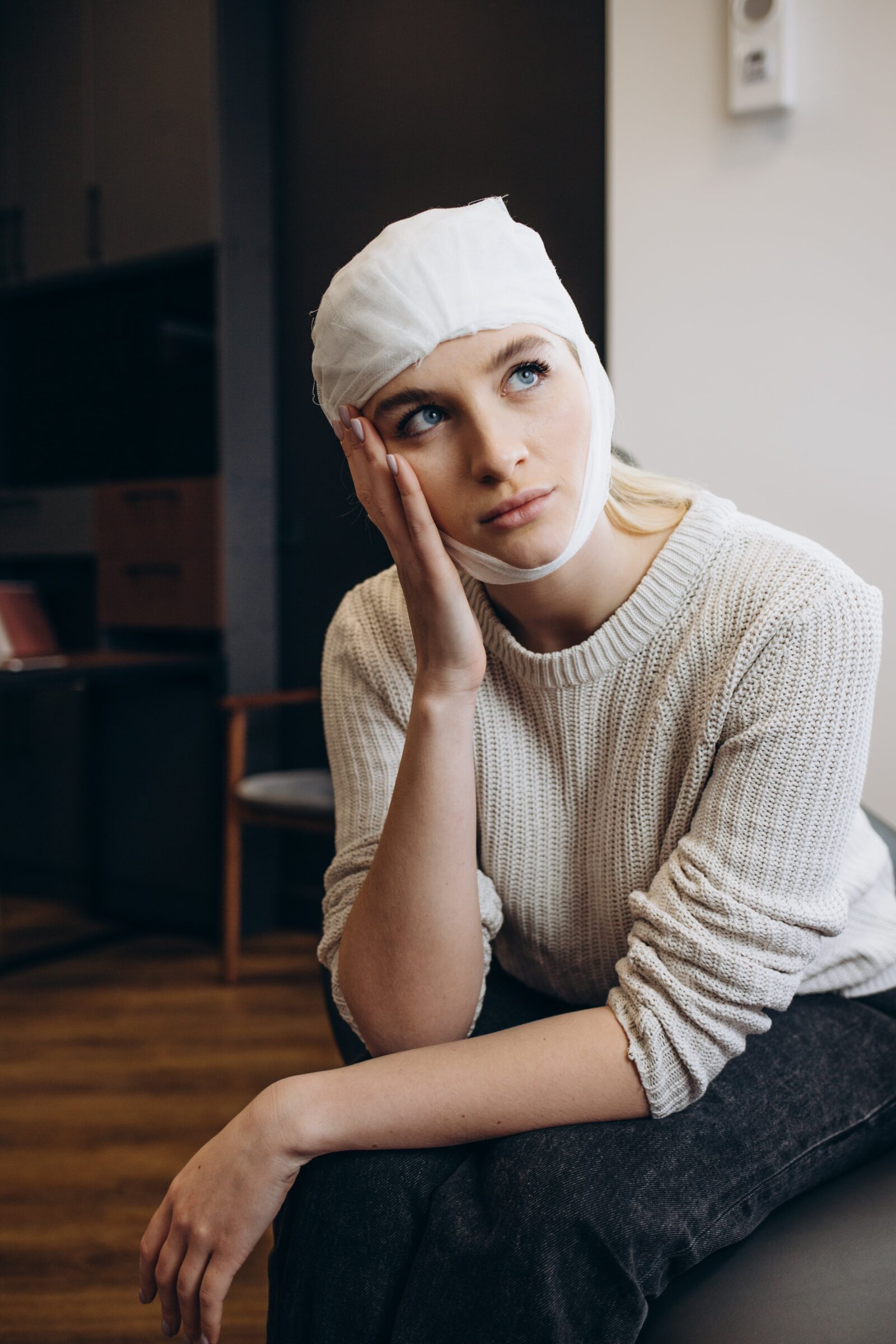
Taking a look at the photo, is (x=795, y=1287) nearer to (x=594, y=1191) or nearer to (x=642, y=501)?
(x=594, y=1191)

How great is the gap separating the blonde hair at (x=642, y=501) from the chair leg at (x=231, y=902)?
1956 millimetres

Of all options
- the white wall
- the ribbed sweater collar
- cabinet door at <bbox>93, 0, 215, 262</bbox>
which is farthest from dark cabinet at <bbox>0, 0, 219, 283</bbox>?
the ribbed sweater collar

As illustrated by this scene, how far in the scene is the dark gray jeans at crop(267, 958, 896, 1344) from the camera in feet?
2.62

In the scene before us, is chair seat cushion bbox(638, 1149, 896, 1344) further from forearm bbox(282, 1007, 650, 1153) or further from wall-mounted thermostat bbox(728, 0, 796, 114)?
wall-mounted thermostat bbox(728, 0, 796, 114)

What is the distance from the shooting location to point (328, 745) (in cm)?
121

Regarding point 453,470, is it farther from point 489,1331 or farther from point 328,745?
point 489,1331

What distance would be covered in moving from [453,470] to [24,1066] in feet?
6.26

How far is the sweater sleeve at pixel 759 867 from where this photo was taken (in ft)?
2.92

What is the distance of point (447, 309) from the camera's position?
952mm

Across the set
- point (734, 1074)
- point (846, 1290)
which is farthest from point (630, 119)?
point (846, 1290)

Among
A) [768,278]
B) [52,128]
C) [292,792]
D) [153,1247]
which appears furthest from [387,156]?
[153,1247]

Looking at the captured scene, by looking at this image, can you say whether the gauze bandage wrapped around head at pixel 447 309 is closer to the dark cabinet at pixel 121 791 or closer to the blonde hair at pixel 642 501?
the blonde hair at pixel 642 501

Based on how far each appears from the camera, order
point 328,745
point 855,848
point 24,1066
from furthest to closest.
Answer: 1. point 24,1066
2. point 328,745
3. point 855,848

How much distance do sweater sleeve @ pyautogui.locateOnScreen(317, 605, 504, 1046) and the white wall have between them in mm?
1372
